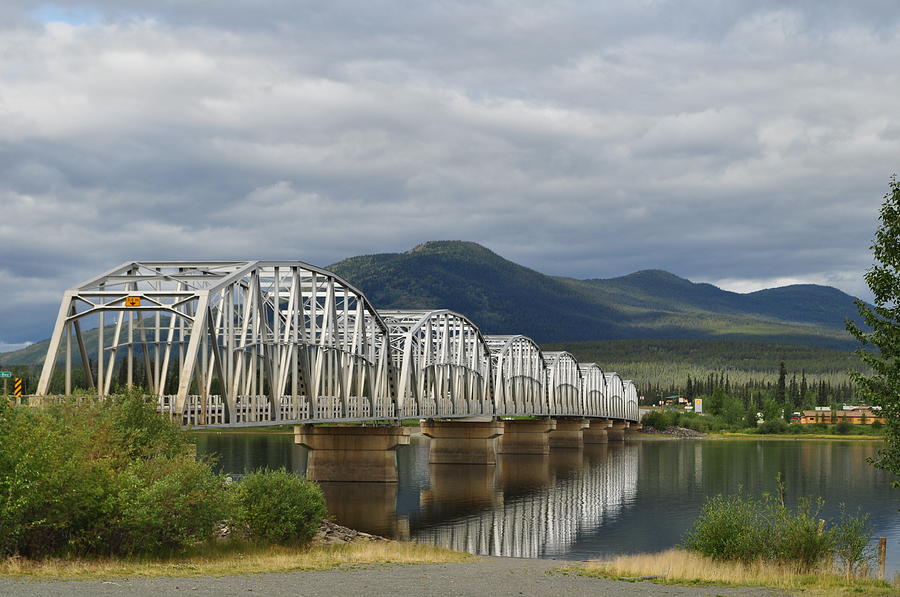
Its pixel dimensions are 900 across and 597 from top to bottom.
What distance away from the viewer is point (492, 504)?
83500 mm

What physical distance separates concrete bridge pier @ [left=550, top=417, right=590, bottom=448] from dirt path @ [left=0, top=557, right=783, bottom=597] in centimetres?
13678

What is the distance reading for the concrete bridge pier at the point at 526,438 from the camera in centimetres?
14950

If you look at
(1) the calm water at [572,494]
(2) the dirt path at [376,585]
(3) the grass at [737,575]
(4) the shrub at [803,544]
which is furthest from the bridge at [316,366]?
(4) the shrub at [803,544]

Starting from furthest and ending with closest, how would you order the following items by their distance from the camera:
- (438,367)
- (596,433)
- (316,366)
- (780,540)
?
(596,433) → (438,367) → (316,366) → (780,540)

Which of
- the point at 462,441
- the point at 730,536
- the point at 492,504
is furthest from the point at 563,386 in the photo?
the point at 730,536

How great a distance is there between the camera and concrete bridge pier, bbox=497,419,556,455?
5886 inches

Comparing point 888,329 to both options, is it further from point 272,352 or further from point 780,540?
point 272,352

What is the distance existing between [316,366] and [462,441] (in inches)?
2221

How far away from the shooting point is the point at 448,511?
253 ft

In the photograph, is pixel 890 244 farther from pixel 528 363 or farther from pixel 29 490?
pixel 528 363

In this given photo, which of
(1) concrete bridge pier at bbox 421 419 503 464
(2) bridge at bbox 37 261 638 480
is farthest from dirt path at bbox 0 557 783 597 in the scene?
(1) concrete bridge pier at bbox 421 419 503 464

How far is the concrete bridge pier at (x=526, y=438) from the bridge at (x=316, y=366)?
0.18 metres

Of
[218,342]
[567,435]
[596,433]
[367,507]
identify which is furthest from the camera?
[596,433]

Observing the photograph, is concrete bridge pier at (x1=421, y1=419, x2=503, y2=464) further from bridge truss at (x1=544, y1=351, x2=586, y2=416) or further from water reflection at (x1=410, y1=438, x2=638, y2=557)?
bridge truss at (x1=544, y1=351, x2=586, y2=416)
